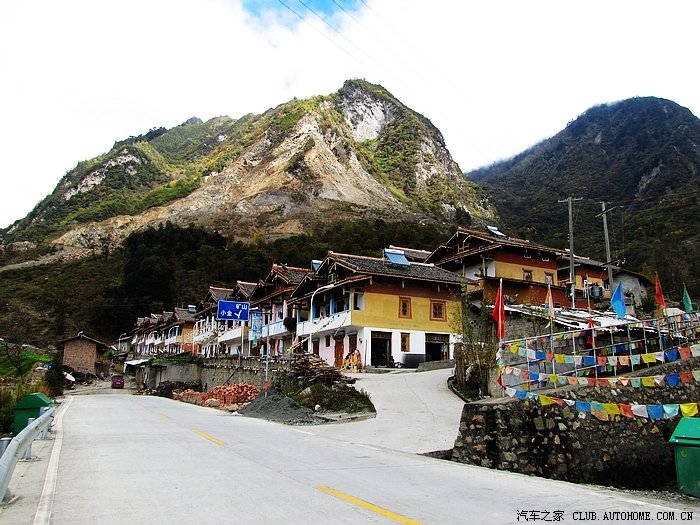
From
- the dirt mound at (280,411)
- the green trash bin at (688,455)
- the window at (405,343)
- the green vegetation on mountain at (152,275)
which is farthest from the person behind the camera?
the green vegetation on mountain at (152,275)

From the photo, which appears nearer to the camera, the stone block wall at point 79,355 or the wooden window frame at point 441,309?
the wooden window frame at point 441,309

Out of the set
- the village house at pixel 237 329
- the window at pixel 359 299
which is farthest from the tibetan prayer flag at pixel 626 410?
the village house at pixel 237 329

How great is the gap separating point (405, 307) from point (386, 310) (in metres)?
1.56

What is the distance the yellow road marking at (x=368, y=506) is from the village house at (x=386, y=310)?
97.9ft

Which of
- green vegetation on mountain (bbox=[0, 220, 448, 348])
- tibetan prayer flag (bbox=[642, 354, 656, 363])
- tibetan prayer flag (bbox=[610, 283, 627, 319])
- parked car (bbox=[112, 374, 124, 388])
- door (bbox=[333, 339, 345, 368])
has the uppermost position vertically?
green vegetation on mountain (bbox=[0, 220, 448, 348])

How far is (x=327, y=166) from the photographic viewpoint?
144m

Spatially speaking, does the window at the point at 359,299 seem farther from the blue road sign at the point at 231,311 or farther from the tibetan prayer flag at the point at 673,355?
the tibetan prayer flag at the point at 673,355

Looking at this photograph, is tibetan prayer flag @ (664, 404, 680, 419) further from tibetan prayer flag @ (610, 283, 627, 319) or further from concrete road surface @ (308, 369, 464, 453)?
tibetan prayer flag @ (610, 283, 627, 319)

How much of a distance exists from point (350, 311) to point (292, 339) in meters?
14.2

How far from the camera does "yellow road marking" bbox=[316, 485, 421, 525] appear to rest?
19.3ft

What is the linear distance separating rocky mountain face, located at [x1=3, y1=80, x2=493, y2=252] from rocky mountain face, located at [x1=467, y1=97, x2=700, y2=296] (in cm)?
1831

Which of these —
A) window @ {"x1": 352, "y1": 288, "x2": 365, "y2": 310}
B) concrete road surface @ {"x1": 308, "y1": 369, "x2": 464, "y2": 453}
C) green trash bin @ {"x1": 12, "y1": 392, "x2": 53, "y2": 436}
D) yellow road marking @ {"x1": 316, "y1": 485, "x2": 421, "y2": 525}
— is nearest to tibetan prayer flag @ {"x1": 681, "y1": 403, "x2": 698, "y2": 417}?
concrete road surface @ {"x1": 308, "y1": 369, "x2": 464, "y2": 453}

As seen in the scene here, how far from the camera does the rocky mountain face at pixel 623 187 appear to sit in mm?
64250

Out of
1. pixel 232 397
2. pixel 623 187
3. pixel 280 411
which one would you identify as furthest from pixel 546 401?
pixel 623 187
